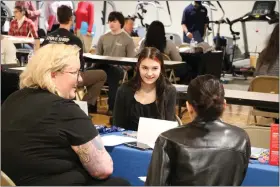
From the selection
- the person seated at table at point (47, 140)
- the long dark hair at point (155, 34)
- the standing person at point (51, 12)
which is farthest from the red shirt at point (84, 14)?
the person seated at table at point (47, 140)

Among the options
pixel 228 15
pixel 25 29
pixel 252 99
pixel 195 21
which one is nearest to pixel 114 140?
pixel 252 99

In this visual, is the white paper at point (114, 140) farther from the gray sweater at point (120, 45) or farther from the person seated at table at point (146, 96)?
the gray sweater at point (120, 45)

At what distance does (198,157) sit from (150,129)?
29.8 inches

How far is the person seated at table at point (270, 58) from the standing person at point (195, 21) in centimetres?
478

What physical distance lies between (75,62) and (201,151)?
76 centimetres

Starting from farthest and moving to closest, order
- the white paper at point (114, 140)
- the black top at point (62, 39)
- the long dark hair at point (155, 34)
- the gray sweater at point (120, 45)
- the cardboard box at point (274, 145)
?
1. the gray sweater at point (120, 45)
2. the long dark hair at point (155, 34)
3. the black top at point (62, 39)
4. the white paper at point (114, 140)
5. the cardboard box at point (274, 145)

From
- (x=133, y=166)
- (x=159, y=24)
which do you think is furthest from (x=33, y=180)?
(x=159, y=24)

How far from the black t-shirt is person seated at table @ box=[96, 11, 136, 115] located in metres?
4.57

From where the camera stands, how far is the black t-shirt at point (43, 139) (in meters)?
2.05

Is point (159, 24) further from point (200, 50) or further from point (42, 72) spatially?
point (42, 72)

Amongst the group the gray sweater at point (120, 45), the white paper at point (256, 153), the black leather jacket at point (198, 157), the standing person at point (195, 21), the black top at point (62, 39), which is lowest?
the white paper at point (256, 153)

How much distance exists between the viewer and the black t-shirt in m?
2.05

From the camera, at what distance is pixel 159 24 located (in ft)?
21.3

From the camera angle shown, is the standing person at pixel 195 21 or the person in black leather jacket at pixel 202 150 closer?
the person in black leather jacket at pixel 202 150
